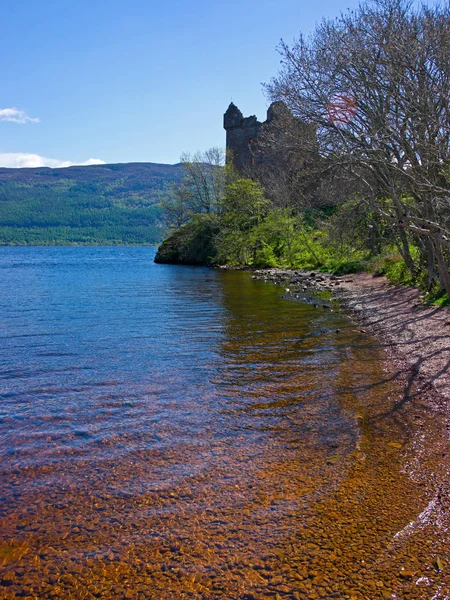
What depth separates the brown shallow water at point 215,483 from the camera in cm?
413

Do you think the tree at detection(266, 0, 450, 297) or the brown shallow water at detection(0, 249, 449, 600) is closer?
the brown shallow water at detection(0, 249, 449, 600)

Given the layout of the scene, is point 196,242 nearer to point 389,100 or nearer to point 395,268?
point 395,268

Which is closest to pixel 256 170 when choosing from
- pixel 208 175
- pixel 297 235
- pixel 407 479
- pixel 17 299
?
pixel 208 175

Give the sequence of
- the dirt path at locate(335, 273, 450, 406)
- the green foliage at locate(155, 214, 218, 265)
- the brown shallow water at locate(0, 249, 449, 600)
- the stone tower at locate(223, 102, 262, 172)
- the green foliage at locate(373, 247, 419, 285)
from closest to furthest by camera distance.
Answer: the brown shallow water at locate(0, 249, 449, 600) < the dirt path at locate(335, 273, 450, 406) < the green foliage at locate(373, 247, 419, 285) < the green foliage at locate(155, 214, 218, 265) < the stone tower at locate(223, 102, 262, 172)

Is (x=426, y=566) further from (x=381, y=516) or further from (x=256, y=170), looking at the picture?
(x=256, y=170)

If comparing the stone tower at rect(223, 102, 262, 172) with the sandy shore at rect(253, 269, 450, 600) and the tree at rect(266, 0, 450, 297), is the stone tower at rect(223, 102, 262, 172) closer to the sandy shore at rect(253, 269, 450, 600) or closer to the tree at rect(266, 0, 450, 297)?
the sandy shore at rect(253, 269, 450, 600)

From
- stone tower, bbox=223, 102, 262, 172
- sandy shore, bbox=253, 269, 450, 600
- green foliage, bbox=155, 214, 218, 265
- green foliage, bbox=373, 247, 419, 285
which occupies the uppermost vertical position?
stone tower, bbox=223, 102, 262, 172

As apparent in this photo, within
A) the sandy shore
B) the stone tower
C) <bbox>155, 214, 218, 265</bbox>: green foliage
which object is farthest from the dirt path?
the stone tower

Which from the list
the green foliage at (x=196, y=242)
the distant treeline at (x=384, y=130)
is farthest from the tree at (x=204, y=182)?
the distant treeline at (x=384, y=130)

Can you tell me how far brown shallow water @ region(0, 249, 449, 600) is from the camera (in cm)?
413

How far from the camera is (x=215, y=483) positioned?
567 centimetres

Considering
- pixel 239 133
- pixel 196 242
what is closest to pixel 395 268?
pixel 196 242

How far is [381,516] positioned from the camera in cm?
492

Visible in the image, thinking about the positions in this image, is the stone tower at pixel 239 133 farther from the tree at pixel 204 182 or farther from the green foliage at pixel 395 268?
the green foliage at pixel 395 268
